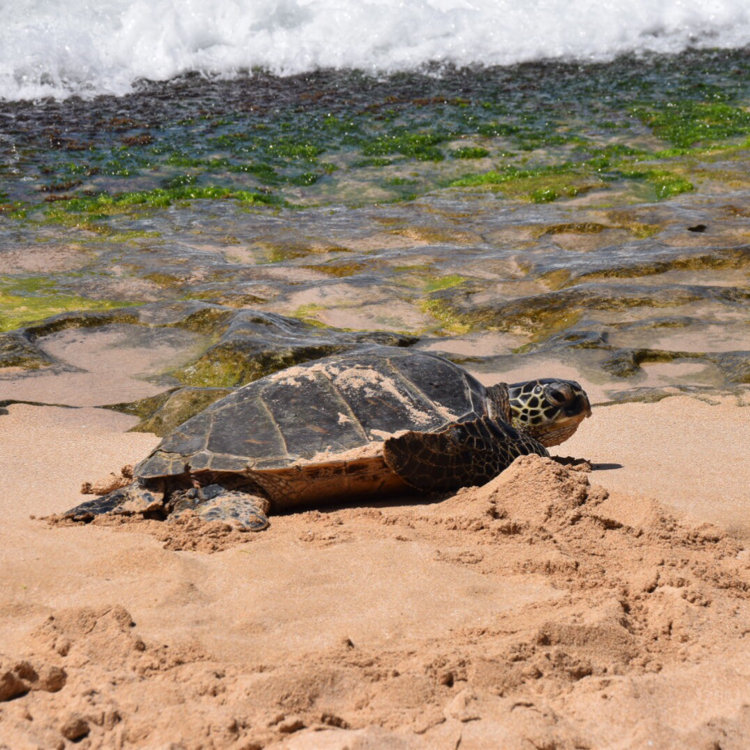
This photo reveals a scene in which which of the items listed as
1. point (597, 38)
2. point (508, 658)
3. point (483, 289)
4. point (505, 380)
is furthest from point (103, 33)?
point (508, 658)

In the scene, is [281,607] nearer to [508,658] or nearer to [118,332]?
[508,658]

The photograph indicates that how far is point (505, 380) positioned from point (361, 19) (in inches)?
779

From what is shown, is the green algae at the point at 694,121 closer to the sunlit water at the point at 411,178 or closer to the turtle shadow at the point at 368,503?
the sunlit water at the point at 411,178

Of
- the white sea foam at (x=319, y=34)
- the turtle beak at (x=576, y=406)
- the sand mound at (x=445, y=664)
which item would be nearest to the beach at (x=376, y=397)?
the sand mound at (x=445, y=664)

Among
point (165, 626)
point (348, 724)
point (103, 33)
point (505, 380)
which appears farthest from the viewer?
point (103, 33)

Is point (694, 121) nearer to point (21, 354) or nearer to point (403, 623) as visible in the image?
point (21, 354)

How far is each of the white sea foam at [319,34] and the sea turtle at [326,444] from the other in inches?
655

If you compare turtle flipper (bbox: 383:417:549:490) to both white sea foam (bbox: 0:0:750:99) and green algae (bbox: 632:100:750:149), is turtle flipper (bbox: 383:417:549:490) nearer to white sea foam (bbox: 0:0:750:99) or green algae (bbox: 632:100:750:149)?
green algae (bbox: 632:100:750:149)

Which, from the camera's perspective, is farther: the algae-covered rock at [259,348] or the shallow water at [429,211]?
the shallow water at [429,211]

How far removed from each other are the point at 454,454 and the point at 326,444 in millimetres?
561

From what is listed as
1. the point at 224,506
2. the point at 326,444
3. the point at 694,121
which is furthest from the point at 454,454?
the point at 694,121

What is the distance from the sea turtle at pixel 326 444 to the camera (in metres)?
3.55

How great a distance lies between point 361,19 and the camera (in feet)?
75.5

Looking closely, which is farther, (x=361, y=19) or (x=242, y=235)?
(x=361, y=19)
